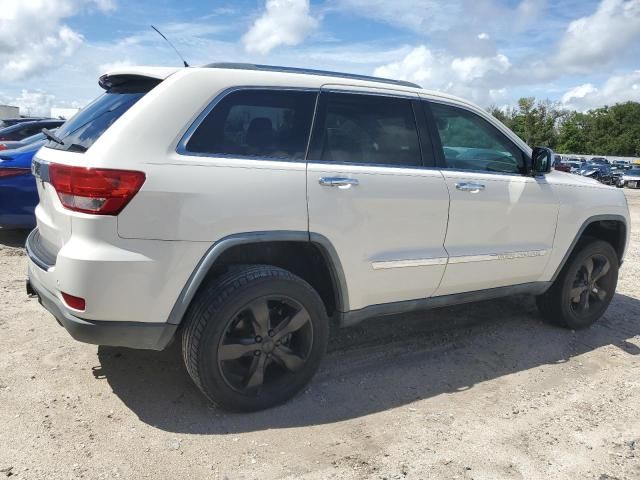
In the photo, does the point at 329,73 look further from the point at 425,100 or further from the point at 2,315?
the point at 2,315

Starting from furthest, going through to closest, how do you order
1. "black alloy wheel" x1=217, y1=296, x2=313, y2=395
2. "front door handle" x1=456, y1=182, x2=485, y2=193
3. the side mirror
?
the side mirror → "front door handle" x1=456, y1=182, x2=485, y2=193 → "black alloy wheel" x1=217, y1=296, x2=313, y2=395

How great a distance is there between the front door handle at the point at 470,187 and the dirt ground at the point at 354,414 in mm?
1273

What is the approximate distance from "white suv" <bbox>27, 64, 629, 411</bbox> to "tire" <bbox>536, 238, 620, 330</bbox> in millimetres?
826

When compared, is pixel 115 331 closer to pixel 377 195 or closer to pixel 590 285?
pixel 377 195

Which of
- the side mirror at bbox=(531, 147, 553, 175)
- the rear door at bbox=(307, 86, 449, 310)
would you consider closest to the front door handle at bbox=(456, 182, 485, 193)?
the rear door at bbox=(307, 86, 449, 310)

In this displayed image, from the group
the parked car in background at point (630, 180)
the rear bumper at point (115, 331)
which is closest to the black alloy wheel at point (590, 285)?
the rear bumper at point (115, 331)

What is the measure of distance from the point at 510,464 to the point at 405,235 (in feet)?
4.63

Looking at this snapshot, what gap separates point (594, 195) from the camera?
14.5ft

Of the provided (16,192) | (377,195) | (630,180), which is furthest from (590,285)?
(630,180)

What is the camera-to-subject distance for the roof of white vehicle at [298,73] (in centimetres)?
293

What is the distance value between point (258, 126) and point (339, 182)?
0.56m

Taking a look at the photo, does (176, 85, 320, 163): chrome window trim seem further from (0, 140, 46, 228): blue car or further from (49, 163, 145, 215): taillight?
(0, 140, 46, 228): blue car

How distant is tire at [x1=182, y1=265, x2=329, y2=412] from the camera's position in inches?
110

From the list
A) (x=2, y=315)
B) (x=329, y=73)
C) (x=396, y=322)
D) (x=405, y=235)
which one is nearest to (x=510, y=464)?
(x=405, y=235)
